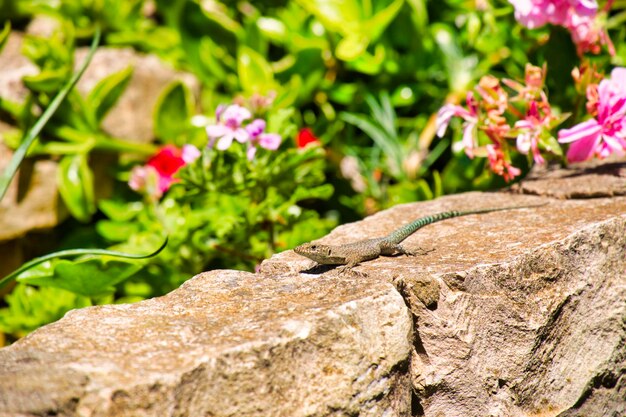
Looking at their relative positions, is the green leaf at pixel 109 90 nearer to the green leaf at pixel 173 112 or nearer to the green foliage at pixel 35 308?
the green leaf at pixel 173 112

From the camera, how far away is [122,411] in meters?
1.87

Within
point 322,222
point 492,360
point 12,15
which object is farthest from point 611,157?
point 12,15

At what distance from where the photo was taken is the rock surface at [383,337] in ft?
6.53

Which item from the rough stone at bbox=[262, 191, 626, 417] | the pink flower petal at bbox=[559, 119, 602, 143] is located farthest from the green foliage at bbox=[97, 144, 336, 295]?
the pink flower petal at bbox=[559, 119, 602, 143]

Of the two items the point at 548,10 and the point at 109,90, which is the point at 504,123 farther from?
the point at 109,90

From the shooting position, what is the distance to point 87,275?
310cm

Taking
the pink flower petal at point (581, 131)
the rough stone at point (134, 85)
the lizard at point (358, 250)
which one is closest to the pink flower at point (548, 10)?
the pink flower petal at point (581, 131)

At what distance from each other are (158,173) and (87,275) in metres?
1.07

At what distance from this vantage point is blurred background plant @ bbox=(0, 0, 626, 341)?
3.48 metres

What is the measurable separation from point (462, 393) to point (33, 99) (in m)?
2.88

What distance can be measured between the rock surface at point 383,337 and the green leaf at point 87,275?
574 millimetres

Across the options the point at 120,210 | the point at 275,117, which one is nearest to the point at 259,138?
the point at 275,117

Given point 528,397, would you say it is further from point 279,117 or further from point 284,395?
point 279,117

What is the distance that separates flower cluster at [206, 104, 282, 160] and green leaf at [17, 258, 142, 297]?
2.16 feet
